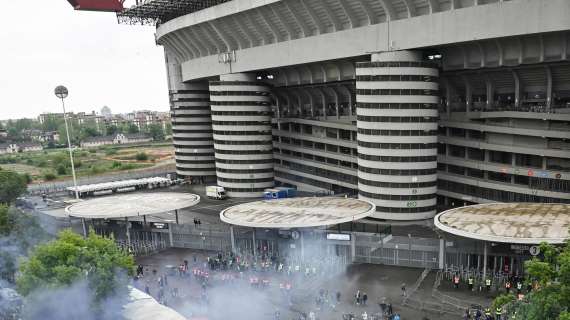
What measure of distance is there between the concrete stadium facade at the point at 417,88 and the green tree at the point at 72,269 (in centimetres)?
3112

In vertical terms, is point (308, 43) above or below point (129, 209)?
above

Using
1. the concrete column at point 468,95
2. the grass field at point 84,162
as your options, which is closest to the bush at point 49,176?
the grass field at point 84,162

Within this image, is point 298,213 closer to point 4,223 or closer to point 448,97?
point 448,97

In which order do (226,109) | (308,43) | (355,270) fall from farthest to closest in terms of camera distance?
1. (226,109)
2. (308,43)
3. (355,270)

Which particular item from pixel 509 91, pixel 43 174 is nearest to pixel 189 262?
pixel 509 91

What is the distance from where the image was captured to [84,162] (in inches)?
5374

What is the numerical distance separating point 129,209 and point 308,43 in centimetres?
2987

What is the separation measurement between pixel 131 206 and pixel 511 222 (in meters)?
38.1

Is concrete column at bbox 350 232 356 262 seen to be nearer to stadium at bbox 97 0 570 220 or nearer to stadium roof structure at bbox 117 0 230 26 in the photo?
stadium at bbox 97 0 570 220

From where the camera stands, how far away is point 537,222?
34.2 m

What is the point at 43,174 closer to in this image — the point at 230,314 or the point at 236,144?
the point at 236,144

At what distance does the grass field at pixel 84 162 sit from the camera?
117 m

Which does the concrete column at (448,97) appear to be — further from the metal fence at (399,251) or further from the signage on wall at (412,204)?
the metal fence at (399,251)

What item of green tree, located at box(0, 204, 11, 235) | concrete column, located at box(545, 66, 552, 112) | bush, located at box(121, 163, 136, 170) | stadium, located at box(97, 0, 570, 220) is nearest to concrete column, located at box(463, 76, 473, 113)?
stadium, located at box(97, 0, 570, 220)
